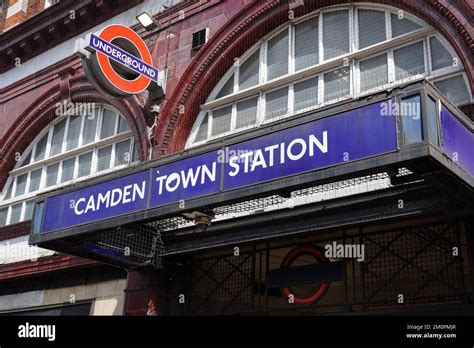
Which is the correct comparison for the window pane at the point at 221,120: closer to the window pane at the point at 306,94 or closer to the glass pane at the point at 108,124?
the window pane at the point at 306,94

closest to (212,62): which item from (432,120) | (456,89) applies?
(456,89)

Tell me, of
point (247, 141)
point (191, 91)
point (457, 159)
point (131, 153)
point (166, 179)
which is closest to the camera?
point (457, 159)

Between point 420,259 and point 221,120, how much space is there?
16.4 ft

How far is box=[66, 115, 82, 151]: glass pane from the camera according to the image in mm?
15273

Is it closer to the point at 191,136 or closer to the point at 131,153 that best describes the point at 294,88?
the point at 191,136

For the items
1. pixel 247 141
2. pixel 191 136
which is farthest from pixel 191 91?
pixel 247 141

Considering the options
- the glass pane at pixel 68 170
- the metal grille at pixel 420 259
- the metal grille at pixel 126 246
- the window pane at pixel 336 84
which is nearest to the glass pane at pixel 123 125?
the glass pane at pixel 68 170

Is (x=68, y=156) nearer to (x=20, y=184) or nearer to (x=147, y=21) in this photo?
(x=20, y=184)

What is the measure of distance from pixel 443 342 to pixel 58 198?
6299mm

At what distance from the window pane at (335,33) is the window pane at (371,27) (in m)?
0.29

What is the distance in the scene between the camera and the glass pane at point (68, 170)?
586 inches

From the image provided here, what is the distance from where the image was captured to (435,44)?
1004cm

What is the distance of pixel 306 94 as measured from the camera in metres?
11.4

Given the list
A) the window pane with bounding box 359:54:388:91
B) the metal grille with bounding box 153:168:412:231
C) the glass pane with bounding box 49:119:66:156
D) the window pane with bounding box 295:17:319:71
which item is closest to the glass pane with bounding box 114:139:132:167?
the glass pane with bounding box 49:119:66:156
